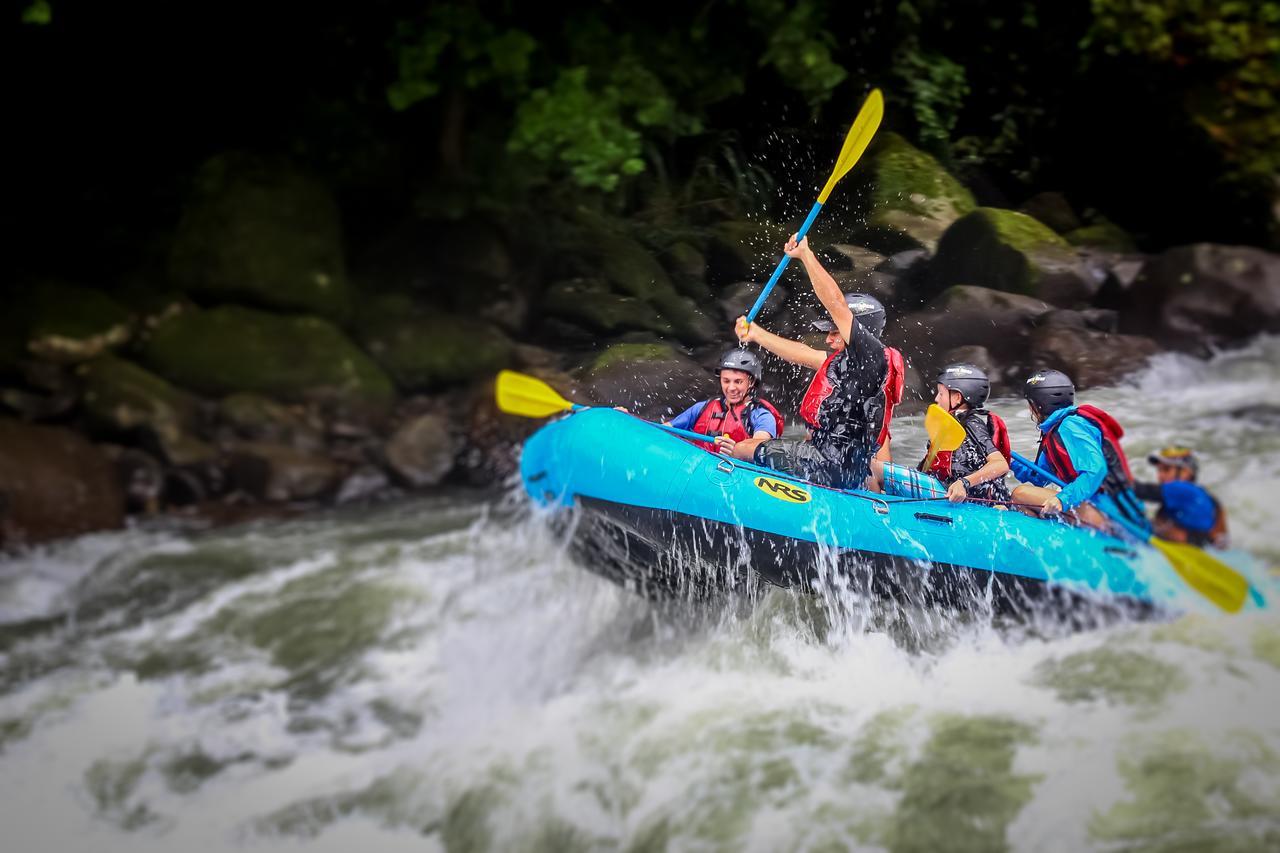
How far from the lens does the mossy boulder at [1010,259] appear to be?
2.76 metres

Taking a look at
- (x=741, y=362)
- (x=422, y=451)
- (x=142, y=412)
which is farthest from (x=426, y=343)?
(x=741, y=362)

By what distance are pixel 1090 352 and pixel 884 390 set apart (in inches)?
31.2

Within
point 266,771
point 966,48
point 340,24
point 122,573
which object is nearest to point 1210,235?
point 966,48

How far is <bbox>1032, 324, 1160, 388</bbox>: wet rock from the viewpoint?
8.43 ft

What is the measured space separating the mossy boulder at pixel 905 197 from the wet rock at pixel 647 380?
2.32 feet

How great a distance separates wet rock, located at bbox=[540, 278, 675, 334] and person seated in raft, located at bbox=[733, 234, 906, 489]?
2.91 ft

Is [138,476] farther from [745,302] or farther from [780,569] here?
[780,569]

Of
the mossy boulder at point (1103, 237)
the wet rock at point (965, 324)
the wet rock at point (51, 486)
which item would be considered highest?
the mossy boulder at point (1103, 237)

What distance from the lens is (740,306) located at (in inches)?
121

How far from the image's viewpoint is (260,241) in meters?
4.49

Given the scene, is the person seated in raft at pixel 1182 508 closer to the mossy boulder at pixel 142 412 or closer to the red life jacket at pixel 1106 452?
the red life jacket at pixel 1106 452

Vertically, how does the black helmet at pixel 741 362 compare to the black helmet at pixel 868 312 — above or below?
below

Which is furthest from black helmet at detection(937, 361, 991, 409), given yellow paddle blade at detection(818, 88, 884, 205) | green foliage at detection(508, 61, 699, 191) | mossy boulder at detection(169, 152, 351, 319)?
mossy boulder at detection(169, 152, 351, 319)

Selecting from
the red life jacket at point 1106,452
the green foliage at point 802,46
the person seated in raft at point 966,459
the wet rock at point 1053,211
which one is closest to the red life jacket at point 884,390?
the person seated in raft at point 966,459
